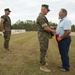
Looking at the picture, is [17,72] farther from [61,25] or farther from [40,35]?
[61,25]

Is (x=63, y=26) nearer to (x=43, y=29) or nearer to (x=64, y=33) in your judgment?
(x=64, y=33)

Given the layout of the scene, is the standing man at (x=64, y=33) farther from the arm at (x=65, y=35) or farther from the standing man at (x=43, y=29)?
the standing man at (x=43, y=29)

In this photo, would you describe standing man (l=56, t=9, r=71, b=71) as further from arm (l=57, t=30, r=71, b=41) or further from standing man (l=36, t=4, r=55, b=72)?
standing man (l=36, t=4, r=55, b=72)

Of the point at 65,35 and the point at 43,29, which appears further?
the point at 43,29

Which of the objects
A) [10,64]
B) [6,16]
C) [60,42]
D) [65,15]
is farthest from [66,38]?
[6,16]

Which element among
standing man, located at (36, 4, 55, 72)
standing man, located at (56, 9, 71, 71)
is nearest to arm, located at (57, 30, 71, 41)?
standing man, located at (56, 9, 71, 71)

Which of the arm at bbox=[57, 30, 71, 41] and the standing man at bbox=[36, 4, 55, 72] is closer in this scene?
the arm at bbox=[57, 30, 71, 41]

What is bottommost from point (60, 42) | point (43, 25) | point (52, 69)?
point (52, 69)

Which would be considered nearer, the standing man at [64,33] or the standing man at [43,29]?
the standing man at [64,33]

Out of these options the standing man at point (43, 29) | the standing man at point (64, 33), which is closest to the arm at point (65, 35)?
the standing man at point (64, 33)

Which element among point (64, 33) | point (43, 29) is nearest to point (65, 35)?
Answer: point (64, 33)

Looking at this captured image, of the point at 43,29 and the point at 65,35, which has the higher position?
the point at 43,29

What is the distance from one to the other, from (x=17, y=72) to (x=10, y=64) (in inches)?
49.5

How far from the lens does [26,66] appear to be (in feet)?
28.3
